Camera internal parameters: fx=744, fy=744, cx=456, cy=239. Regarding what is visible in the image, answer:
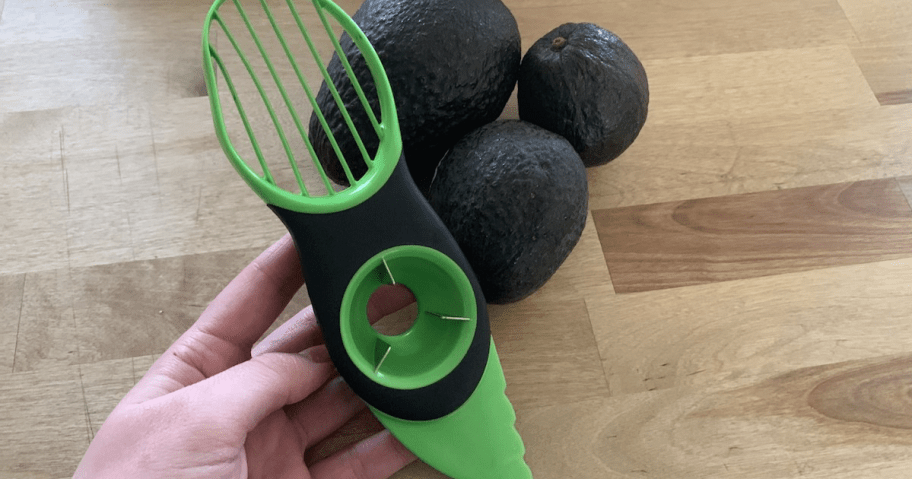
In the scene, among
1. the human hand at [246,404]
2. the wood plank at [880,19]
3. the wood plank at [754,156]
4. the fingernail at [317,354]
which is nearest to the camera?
the human hand at [246,404]

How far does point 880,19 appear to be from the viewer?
35.4 inches

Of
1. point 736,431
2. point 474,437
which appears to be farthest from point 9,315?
point 736,431

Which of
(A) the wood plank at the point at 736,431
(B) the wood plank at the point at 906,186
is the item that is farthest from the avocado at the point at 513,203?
(B) the wood plank at the point at 906,186

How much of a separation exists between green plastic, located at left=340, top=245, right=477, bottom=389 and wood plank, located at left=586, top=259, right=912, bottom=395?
0.17 metres

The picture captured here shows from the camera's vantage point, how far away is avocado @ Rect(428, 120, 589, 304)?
1.98ft

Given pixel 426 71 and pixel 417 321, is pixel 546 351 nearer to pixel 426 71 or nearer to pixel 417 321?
pixel 417 321

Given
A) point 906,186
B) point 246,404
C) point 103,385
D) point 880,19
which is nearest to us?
point 246,404

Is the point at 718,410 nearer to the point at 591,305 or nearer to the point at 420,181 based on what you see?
the point at 591,305

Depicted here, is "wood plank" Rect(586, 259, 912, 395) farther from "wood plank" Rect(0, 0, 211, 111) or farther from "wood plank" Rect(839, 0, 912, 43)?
"wood plank" Rect(0, 0, 211, 111)

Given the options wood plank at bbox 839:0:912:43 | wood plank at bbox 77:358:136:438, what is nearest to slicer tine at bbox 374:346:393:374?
wood plank at bbox 77:358:136:438

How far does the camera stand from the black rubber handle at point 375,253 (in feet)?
1.86

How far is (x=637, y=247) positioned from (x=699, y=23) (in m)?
0.32

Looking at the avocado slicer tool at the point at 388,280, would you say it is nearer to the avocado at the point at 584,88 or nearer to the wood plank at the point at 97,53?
the avocado at the point at 584,88

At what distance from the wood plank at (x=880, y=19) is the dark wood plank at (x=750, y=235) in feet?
0.74
